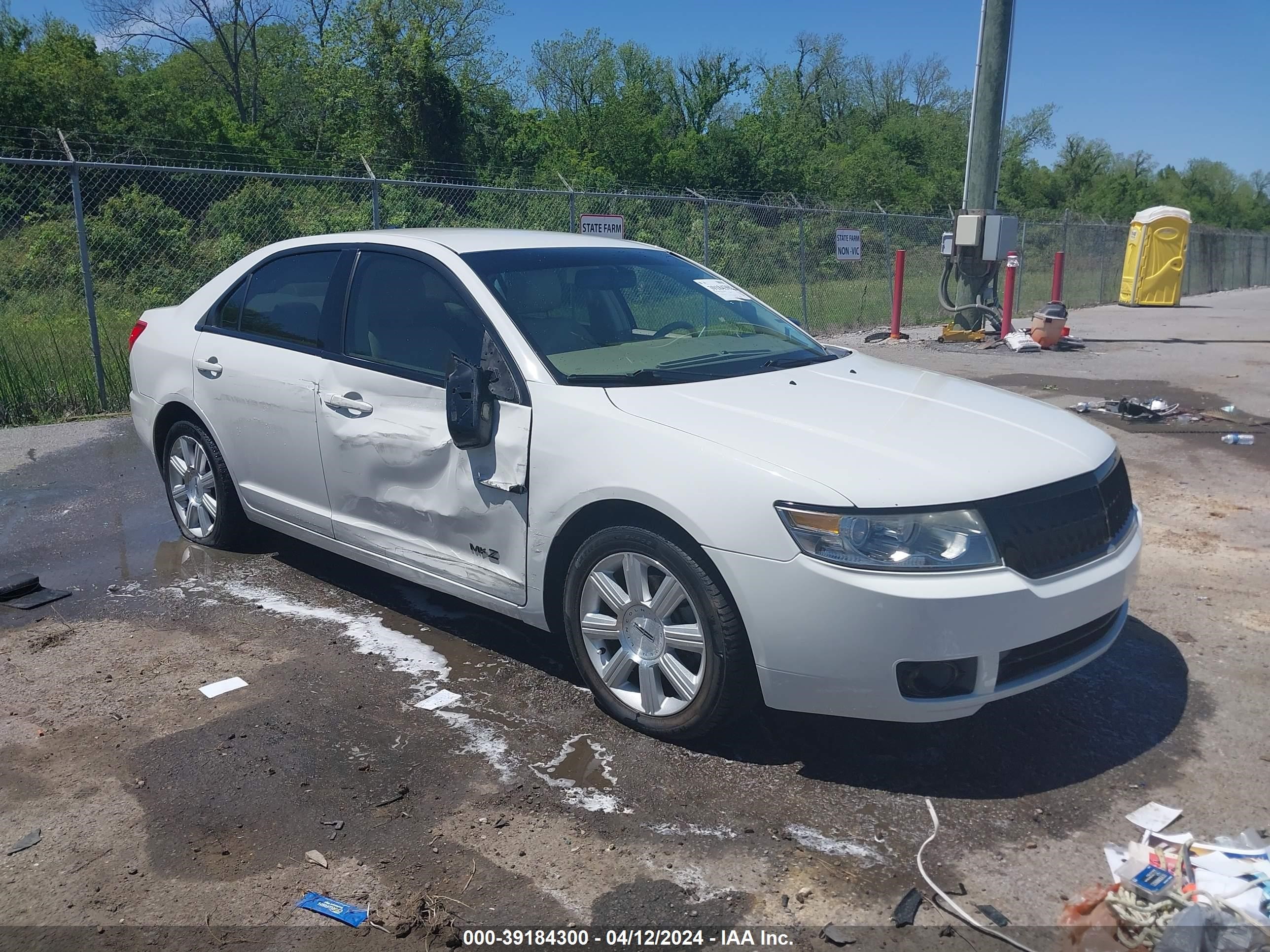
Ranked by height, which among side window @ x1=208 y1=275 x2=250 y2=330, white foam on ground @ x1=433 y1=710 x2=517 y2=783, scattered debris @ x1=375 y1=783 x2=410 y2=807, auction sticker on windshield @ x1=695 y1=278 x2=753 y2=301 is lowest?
white foam on ground @ x1=433 y1=710 x2=517 y2=783

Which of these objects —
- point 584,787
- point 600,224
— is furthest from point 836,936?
point 600,224

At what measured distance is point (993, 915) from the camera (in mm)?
2676

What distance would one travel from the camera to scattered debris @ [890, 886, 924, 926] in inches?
104

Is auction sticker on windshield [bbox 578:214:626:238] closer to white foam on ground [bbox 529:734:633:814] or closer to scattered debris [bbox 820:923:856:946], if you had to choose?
white foam on ground [bbox 529:734:633:814]

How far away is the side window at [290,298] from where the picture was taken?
479cm

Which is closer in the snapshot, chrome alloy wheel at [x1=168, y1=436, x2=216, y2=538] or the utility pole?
chrome alloy wheel at [x1=168, y1=436, x2=216, y2=538]

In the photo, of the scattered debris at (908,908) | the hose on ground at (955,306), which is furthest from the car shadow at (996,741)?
the hose on ground at (955,306)

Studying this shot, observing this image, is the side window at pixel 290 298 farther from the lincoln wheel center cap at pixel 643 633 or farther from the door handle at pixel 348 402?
the lincoln wheel center cap at pixel 643 633

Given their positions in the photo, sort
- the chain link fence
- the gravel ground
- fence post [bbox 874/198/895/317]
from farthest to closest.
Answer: fence post [bbox 874/198/895/317] < the chain link fence < the gravel ground

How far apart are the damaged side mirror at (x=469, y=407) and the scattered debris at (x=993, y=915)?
7.29 ft

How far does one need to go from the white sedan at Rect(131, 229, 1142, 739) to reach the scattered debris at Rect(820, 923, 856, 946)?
0.72 m

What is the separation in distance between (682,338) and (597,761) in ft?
5.90

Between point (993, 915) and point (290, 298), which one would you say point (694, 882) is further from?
point (290, 298)

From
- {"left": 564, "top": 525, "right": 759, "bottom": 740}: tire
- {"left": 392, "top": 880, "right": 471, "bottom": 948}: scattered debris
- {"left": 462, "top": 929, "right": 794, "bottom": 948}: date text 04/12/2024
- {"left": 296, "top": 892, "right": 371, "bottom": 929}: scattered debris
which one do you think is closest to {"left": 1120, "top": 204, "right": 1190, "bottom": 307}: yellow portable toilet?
{"left": 564, "top": 525, "right": 759, "bottom": 740}: tire
